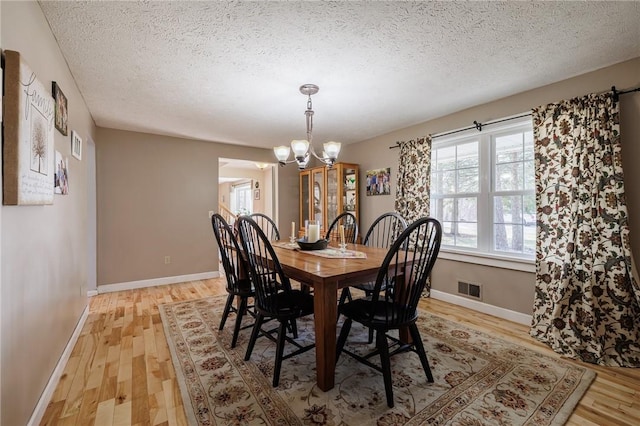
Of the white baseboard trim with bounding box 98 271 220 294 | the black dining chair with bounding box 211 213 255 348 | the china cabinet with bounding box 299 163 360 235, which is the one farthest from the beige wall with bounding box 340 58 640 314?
A: the white baseboard trim with bounding box 98 271 220 294

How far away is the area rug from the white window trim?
2.74ft

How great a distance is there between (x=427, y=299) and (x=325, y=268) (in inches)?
90.7

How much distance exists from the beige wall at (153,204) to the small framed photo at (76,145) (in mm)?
1370

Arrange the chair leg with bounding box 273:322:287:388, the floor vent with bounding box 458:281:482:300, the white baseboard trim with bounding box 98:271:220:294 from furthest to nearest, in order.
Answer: the white baseboard trim with bounding box 98:271:220:294 → the floor vent with bounding box 458:281:482:300 → the chair leg with bounding box 273:322:287:388

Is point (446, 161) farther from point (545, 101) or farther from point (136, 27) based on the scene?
point (136, 27)

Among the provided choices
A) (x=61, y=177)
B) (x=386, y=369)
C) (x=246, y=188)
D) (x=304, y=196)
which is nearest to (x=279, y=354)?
(x=386, y=369)

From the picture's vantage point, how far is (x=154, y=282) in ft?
14.0

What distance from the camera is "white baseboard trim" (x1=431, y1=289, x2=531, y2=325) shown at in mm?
2816

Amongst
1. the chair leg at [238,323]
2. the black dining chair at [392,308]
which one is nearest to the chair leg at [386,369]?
the black dining chair at [392,308]

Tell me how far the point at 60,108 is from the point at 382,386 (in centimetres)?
283

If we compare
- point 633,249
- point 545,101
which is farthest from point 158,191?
point 633,249

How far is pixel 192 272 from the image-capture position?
4.57 m

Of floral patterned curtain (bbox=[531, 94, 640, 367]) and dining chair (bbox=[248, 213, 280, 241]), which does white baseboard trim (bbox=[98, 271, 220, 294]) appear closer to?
dining chair (bbox=[248, 213, 280, 241])

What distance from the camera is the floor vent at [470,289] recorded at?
3174mm
